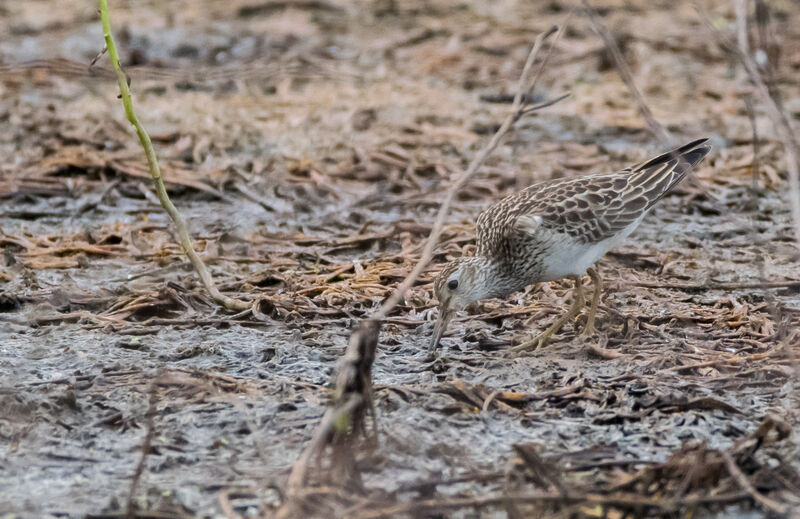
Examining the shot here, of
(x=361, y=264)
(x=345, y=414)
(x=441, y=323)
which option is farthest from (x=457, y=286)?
(x=345, y=414)

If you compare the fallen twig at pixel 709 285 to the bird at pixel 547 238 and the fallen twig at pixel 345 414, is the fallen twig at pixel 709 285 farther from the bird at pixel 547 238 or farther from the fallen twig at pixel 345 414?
the fallen twig at pixel 345 414

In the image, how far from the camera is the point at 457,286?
20.2 ft

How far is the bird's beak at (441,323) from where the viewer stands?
619 cm

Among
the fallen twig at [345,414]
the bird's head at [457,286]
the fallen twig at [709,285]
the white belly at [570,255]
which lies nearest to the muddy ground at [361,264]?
the fallen twig at [709,285]

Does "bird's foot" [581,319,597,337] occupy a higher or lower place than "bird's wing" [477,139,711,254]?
lower

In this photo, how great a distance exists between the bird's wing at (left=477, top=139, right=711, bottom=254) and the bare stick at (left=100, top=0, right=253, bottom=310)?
197 cm

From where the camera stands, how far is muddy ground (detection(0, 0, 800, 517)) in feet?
16.0

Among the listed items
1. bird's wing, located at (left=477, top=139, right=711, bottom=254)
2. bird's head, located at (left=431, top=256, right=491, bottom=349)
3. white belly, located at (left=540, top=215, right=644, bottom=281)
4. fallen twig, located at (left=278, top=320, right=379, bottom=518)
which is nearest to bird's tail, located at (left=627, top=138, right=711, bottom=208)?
bird's wing, located at (left=477, top=139, right=711, bottom=254)

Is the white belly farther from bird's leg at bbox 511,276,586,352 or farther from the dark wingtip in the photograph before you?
the dark wingtip

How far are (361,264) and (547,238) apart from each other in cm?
207

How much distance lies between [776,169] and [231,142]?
227 inches

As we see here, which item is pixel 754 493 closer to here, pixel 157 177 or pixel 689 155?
pixel 689 155

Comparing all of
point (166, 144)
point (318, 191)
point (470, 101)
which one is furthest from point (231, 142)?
point (470, 101)

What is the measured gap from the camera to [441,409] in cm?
546
